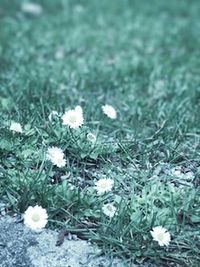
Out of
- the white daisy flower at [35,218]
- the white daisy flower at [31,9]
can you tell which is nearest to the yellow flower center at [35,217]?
the white daisy flower at [35,218]

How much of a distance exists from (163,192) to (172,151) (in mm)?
398

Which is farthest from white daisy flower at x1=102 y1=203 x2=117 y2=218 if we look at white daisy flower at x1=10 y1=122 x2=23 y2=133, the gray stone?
white daisy flower at x1=10 y1=122 x2=23 y2=133

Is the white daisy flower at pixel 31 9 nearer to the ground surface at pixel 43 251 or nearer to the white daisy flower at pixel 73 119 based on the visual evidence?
the white daisy flower at pixel 73 119

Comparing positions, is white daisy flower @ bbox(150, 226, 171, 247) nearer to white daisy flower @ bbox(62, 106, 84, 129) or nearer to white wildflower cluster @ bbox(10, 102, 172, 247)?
white wildflower cluster @ bbox(10, 102, 172, 247)

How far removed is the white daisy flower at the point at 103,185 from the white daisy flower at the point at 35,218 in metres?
0.30

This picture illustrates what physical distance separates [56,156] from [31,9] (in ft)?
11.1

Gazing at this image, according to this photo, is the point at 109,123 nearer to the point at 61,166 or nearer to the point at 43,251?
the point at 61,166

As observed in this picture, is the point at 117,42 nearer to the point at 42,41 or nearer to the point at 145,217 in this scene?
the point at 42,41

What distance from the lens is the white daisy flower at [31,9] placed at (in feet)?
17.6

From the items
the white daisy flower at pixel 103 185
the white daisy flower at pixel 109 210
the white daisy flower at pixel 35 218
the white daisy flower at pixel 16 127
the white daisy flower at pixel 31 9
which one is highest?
the white daisy flower at pixel 31 9

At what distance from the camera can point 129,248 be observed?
212 centimetres

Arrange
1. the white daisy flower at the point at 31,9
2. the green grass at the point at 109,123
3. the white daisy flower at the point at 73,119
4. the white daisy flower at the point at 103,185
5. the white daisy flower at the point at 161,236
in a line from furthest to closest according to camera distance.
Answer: the white daisy flower at the point at 31,9
the white daisy flower at the point at 73,119
the white daisy flower at the point at 103,185
the green grass at the point at 109,123
the white daisy flower at the point at 161,236

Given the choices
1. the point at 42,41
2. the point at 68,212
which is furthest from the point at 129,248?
the point at 42,41

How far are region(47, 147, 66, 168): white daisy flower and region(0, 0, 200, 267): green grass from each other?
49 millimetres
